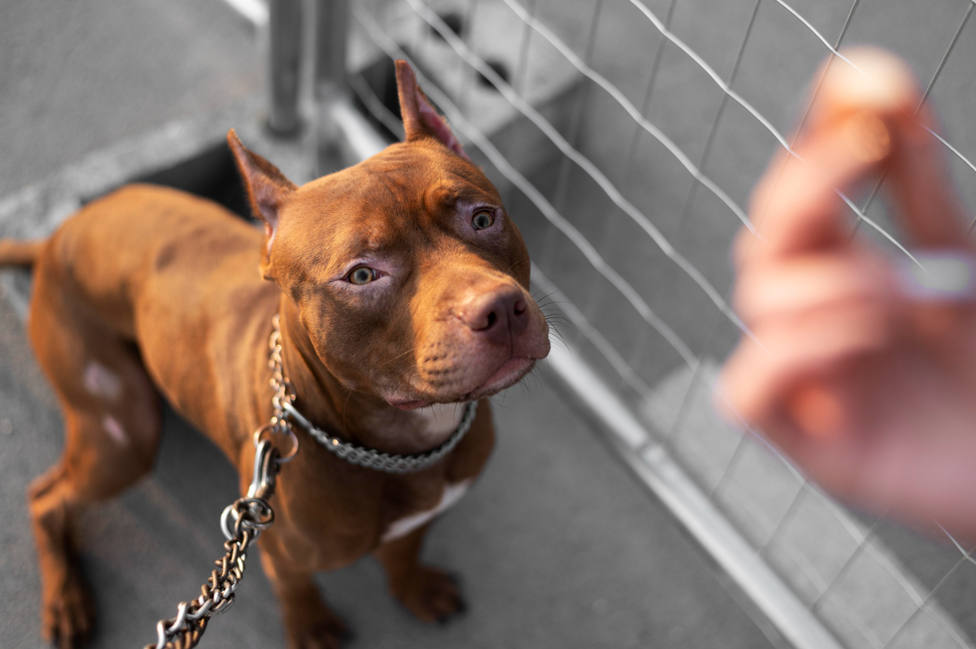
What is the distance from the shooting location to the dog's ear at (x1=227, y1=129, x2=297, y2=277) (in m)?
1.84

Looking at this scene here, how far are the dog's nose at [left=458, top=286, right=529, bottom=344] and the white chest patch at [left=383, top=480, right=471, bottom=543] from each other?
79 centimetres

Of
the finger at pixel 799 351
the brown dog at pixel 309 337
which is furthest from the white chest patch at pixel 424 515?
the finger at pixel 799 351

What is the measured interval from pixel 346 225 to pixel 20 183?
269cm

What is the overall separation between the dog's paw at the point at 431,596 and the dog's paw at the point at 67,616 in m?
0.96

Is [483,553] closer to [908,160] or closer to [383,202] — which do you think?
[383,202]

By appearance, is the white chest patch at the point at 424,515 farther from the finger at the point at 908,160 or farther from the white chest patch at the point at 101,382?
the finger at the point at 908,160

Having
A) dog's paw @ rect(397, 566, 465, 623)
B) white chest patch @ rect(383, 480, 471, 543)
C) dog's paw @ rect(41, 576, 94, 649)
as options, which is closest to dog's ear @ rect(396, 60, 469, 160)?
white chest patch @ rect(383, 480, 471, 543)

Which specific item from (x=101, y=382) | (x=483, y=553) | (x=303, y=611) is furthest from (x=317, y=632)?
(x=101, y=382)

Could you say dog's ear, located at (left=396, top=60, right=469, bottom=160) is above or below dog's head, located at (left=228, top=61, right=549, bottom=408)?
above

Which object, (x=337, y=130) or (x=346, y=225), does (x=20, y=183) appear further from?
(x=346, y=225)

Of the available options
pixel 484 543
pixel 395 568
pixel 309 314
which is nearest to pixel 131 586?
pixel 395 568

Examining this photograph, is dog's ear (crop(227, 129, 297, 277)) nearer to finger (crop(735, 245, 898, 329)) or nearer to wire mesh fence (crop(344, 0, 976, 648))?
wire mesh fence (crop(344, 0, 976, 648))

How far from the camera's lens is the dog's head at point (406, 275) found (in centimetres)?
158

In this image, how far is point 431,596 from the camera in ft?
9.34
